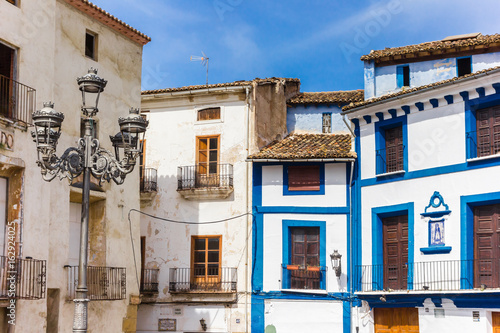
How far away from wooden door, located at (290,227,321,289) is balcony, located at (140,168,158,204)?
528 centimetres

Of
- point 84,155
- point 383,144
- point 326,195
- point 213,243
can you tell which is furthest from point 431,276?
point 84,155

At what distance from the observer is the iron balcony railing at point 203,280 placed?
85.7ft

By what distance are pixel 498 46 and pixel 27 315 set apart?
15.8 m

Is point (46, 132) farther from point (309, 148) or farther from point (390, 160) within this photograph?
point (309, 148)

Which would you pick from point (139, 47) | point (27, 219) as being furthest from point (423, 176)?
point (27, 219)

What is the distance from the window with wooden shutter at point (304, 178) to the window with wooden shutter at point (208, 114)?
11.6ft

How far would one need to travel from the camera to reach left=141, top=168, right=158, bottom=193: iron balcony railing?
90.7 feet

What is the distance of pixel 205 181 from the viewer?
27047 mm

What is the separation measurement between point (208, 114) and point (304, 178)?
173 inches

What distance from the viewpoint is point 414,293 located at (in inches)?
881

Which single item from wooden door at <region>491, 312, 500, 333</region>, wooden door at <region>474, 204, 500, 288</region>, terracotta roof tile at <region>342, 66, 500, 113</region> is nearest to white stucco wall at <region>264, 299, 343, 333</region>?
wooden door at <region>474, 204, 500, 288</region>

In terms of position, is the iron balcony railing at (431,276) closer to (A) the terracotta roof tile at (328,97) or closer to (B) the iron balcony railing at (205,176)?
(B) the iron balcony railing at (205,176)

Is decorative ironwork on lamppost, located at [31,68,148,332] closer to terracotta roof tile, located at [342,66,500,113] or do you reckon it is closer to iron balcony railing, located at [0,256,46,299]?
iron balcony railing, located at [0,256,46,299]

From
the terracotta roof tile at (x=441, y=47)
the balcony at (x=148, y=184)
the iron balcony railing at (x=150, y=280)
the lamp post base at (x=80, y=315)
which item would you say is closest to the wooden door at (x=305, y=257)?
the iron balcony railing at (x=150, y=280)
